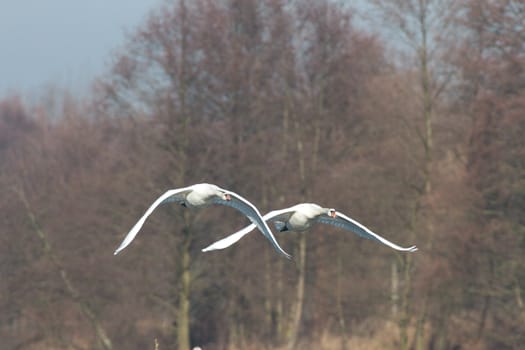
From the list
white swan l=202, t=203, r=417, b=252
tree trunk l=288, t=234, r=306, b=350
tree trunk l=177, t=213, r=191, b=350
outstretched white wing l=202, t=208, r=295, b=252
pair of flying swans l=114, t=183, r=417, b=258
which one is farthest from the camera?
tree trunk l=288, t=234, r=306, b=350

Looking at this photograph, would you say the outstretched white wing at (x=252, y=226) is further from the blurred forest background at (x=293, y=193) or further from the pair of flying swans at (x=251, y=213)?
the blurred forest background at (x=293, y=193)

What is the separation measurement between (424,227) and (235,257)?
670 cm

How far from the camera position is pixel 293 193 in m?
38.1

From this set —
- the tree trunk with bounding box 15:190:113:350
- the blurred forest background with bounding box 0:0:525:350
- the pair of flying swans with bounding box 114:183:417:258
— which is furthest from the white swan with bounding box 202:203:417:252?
the tree trunk with bounding box 15:190:113:350

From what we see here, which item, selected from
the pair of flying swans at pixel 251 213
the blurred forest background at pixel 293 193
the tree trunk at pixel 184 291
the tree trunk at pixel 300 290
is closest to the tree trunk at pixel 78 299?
the blurred forest background at pixel 293 193

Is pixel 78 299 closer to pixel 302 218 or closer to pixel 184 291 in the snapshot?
pixel 184 291

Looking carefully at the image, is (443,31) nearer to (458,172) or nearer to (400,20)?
(400,20)

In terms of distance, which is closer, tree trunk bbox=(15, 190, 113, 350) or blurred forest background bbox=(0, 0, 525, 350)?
blurred forest background bbox=(0, 0, 525, 350)

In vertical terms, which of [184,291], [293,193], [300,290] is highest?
[293,193]

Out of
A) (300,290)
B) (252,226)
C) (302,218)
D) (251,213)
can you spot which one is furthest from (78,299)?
(251,213)

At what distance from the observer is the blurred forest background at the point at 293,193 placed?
32.4 m

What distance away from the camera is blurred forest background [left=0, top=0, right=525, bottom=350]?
3238 cm

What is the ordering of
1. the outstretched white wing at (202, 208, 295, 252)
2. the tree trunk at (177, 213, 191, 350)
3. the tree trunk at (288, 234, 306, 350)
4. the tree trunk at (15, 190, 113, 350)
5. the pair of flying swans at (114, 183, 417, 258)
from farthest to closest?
1. the tree trunk at (288, 234, 306, 350)
2. the tree trunk at (15, 190, 113, 350)
3. the tree trunk at (177, 213, 191, 350)
4. the outstretched white wing at (202, 208, 295, 252)
5. the pair of flying swans at (114, 183, 417, 258)

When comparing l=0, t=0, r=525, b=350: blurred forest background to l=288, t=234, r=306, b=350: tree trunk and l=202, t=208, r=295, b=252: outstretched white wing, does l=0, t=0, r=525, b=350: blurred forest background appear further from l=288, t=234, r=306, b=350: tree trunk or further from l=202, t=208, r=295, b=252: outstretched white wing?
l=202, t=208, r=295, b=252: outstretched white wing
